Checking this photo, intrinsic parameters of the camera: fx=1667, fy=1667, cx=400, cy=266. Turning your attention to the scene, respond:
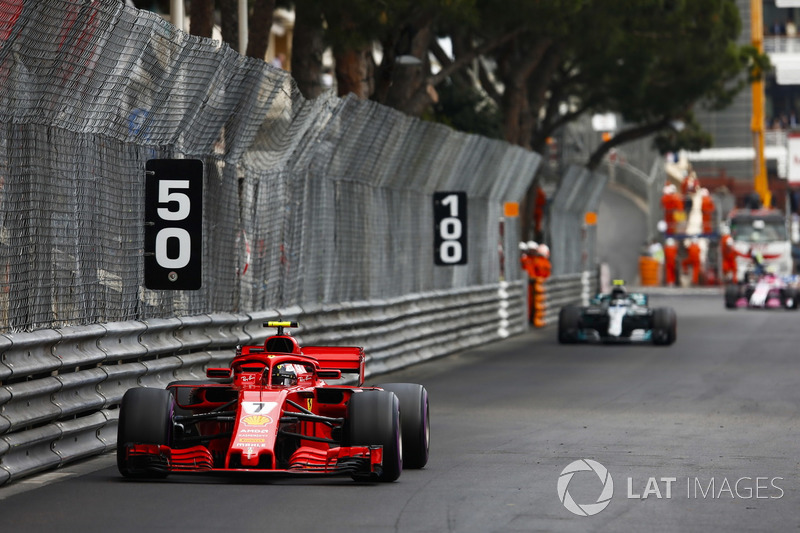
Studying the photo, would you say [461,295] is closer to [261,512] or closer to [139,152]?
[139,152]

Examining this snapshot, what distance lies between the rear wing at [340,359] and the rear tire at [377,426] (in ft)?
4.49

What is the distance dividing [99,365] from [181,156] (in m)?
2.53

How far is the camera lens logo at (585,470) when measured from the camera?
340 inches

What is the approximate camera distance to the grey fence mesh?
10.4 m

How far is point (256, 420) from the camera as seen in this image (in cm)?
945

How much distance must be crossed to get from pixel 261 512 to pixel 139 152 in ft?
15.3

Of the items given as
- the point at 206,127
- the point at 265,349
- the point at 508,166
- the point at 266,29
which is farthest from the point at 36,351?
the point at 508,166

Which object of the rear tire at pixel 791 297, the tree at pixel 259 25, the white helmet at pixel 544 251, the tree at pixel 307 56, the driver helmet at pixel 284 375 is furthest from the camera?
the rear tire at pixel 791 297

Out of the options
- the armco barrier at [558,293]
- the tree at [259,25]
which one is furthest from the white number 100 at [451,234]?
the armco barrier at [558,293]

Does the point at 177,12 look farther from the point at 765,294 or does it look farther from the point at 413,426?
the point at 765,294

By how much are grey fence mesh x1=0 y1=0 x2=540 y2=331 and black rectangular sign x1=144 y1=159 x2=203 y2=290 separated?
24cm

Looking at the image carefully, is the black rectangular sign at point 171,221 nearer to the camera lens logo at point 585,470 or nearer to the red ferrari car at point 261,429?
the red ferrari car at point 261,429

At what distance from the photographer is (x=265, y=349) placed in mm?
10391

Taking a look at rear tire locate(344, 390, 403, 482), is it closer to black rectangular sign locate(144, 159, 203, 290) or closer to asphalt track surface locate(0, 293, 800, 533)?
asphalt track surface locate(0, 293, 800, 533)
